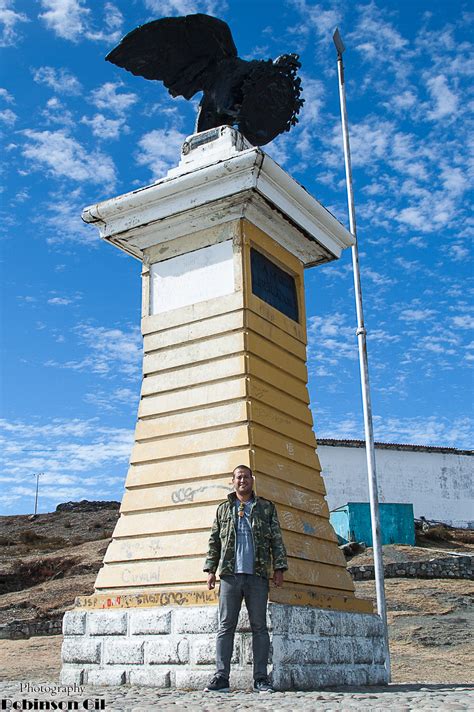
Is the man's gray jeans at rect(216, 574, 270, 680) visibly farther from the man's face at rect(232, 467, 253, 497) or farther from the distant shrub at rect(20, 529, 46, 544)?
the distant shrub at rect(20, 529, 46, 544)

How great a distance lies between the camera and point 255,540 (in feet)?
18.7

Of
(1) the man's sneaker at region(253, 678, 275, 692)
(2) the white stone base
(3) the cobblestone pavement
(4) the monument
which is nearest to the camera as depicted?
(3) the cobblestone pavement

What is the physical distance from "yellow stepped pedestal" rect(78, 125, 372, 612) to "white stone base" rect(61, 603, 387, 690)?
6.0 inches

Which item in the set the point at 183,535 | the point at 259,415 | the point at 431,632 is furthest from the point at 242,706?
the point at 431,632

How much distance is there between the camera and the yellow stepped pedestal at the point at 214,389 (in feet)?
22.0

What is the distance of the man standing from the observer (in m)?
5.47

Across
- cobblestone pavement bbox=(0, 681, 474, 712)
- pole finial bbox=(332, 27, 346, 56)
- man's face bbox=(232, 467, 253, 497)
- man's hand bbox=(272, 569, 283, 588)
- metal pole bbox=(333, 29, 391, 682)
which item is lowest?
cobblestone pavement bbox=(0, 681, 474, 712)

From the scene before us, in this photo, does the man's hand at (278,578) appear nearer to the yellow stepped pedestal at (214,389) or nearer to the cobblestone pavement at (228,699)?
the yellow stepped pedestal at (214,389)

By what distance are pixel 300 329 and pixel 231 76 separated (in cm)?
300

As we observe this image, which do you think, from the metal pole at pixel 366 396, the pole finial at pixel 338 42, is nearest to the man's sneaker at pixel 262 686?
the metal pole at pixel 366 396

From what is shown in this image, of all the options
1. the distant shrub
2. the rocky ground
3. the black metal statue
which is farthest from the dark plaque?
the distant shrub

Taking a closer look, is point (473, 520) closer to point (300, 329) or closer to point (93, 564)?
point (93, 564)

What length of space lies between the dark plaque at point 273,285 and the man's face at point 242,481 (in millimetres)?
2204

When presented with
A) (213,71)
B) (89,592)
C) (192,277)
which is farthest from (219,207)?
(89,592)
